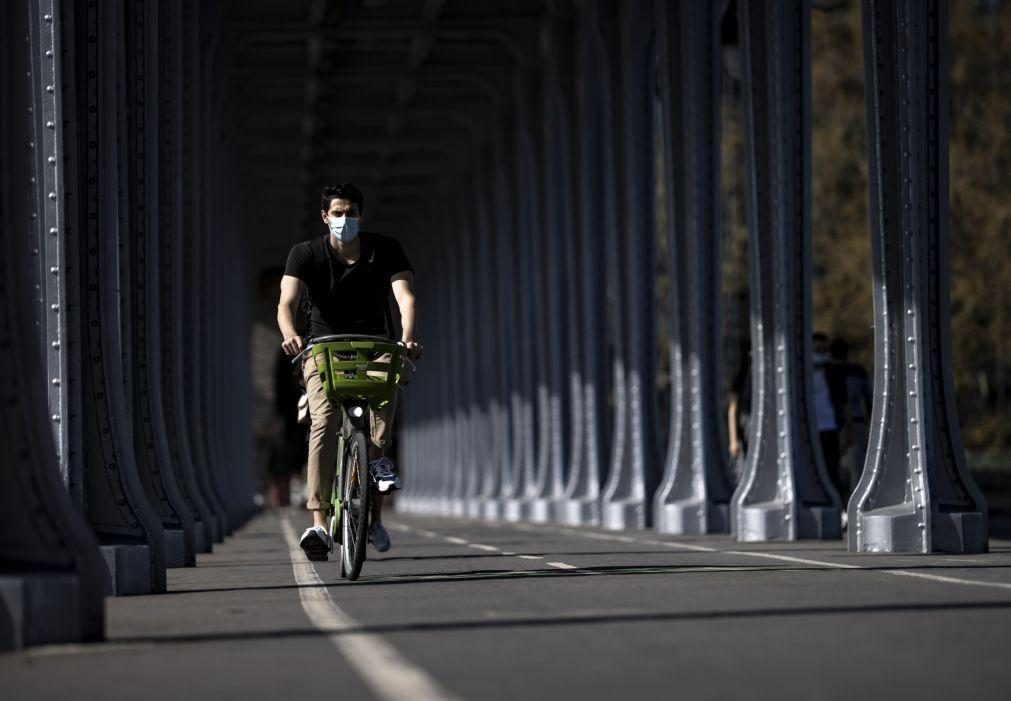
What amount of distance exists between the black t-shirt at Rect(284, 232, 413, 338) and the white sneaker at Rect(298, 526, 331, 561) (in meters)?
1.04

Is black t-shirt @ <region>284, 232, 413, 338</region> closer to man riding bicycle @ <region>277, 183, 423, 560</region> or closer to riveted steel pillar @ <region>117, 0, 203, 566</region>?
man riding bicycle @ <region>277, 183, 423, 560</region>

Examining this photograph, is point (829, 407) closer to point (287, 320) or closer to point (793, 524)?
point (793, 524)

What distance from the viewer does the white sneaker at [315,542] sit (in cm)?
1191

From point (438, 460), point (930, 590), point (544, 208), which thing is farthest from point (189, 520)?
point (438, 460)

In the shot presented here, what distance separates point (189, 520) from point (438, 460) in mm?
50292

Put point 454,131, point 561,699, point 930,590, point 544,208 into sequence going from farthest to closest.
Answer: point 454,131 → point 544,208 → point 930,590 → point 561,699

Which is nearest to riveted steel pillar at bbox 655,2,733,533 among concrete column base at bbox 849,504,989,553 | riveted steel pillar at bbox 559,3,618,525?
concrete column base at bbox 849,504,989,553

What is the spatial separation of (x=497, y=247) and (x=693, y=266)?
24.6m

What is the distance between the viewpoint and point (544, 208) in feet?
121

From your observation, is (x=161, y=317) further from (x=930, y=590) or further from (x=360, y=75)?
(x=360, y=75)

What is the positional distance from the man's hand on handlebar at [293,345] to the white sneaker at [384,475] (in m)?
0.74

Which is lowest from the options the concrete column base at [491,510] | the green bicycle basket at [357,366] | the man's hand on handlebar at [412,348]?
the concrete column base at [491,510]

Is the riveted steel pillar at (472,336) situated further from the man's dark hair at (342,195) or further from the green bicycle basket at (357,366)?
the green bicycle basket at (357,366)

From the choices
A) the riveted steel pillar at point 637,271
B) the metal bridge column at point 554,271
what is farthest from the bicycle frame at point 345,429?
the metal bridge column at point 554,271
